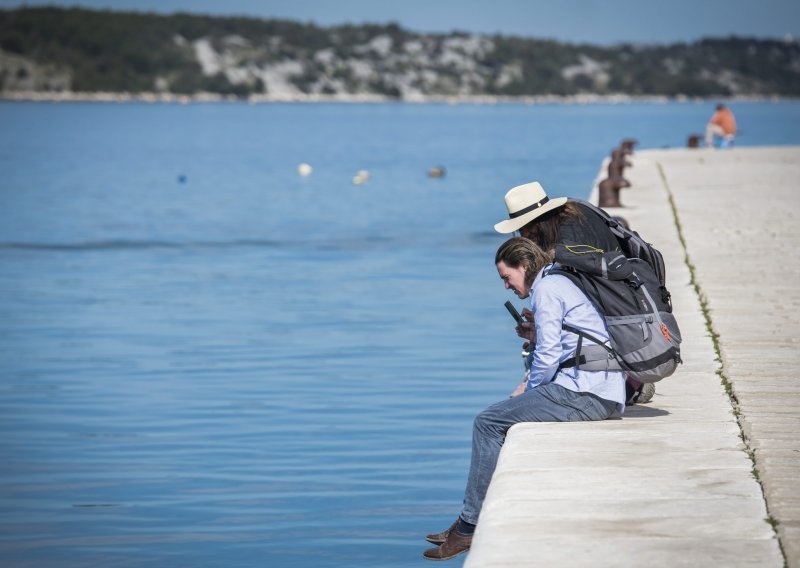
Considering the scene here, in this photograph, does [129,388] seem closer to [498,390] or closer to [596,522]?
[498,390]

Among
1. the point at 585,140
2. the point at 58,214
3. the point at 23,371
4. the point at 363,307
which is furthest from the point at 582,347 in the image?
the point at 585,140

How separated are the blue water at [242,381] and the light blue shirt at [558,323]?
1932 mm

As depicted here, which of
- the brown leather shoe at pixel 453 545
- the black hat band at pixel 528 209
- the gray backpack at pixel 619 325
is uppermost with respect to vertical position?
the black hat band at pixel 528 209

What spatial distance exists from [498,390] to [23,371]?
5246 millimetres

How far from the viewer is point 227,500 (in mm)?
9797

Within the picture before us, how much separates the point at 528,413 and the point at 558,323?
568 millimetres

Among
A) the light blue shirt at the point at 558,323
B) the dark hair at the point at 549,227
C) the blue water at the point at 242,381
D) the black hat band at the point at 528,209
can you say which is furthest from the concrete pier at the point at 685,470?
the blue water at the point at 242,381

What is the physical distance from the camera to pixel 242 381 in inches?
563

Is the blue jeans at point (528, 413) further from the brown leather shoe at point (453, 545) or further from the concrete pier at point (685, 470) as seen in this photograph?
the brown leather shoe at point (453, 545)

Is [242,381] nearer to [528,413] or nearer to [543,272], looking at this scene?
[528,413]

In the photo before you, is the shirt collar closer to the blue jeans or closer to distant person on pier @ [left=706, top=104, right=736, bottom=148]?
the blue jeans

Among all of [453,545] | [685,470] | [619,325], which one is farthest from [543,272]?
[453,545]

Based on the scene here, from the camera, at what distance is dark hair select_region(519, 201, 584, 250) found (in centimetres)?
746

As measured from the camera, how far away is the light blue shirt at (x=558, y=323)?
271 inches
